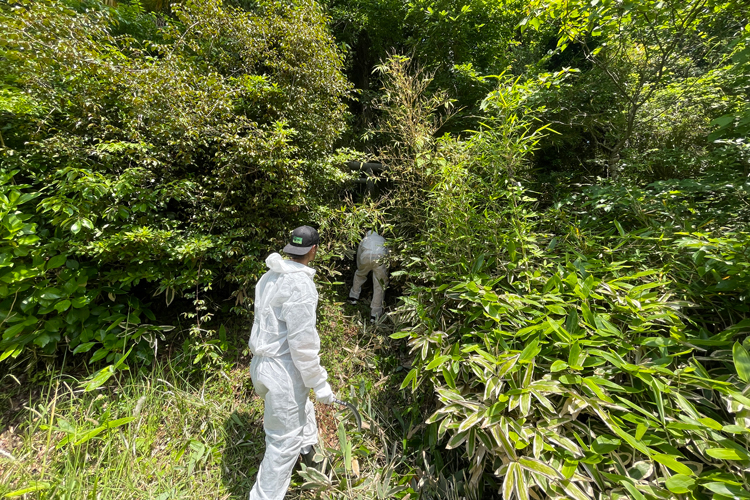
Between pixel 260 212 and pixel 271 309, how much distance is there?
1273 millimetres

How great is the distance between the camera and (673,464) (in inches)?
37.6

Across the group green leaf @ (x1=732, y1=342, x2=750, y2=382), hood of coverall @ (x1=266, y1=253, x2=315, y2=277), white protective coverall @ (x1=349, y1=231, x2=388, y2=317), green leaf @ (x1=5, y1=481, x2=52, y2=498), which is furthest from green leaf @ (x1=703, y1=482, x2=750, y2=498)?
green leaf @ (x1=5, y1=481, x2=52, y2=498)

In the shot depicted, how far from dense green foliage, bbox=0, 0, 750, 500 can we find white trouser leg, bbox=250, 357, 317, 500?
0.79 feet

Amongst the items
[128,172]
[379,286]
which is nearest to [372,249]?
[379,286]

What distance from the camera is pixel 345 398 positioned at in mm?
2236

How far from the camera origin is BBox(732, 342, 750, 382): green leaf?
1012mm

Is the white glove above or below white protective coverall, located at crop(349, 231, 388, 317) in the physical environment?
below

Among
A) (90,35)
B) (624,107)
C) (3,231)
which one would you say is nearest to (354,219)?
(3,231)

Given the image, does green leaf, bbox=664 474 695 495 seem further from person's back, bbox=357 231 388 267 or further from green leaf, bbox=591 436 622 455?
person's back, bbox=357 231 388 267

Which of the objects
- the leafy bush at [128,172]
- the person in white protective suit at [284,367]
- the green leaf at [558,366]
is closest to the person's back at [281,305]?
the person in white protective suit at [284,367]

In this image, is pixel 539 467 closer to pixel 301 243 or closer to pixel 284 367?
pixel 284 367

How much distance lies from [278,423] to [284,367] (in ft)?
1.03

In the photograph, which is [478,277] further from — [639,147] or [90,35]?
[90,35]

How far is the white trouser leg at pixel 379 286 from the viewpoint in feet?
10.2
